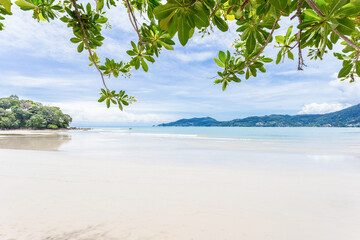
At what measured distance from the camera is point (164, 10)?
0.69 metres

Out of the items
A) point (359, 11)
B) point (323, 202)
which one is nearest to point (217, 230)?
point (323, 202)

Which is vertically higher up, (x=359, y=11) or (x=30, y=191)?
(x=359, y=11)

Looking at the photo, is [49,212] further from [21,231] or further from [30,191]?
[30,191]

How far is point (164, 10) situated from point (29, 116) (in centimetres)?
5453

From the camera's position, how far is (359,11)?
65 cm

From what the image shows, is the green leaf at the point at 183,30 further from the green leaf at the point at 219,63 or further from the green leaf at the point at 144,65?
the green leaf at the point at 144,65

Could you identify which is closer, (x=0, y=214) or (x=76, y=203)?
(x=0, y=214)

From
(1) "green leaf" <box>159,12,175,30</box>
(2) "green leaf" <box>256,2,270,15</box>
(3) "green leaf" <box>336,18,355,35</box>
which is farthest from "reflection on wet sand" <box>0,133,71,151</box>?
(3) "green leaf" <box>336,18,355,35</box>

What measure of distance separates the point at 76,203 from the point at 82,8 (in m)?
3.30

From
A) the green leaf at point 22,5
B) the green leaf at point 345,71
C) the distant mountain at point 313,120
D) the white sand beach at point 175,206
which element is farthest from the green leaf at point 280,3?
the distant mountain at point 313,120

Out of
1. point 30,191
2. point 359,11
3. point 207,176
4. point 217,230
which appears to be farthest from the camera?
point 207,176

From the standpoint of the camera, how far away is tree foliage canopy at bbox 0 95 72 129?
1575 inches

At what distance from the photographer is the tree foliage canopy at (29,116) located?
40000mm

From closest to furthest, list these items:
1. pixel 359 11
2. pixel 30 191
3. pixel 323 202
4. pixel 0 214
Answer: pixel 359 11, pixel 0 214, pixel 323 202, pixel 30 191
